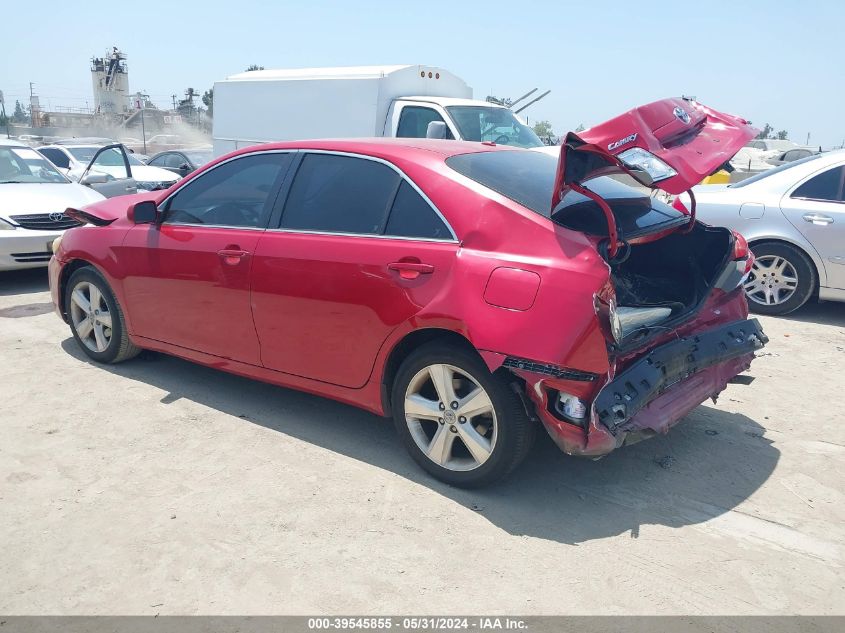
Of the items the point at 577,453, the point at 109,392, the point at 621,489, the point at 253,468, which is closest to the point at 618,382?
the point at 577,453

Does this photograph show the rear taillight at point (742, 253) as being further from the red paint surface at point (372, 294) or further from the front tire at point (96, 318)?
the front tire at point (96, 318)

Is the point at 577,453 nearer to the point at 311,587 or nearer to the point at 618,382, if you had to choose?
the point at 618,382

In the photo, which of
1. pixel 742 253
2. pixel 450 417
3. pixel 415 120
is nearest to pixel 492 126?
pixel 415 120

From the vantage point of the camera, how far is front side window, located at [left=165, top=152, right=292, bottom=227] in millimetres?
4430

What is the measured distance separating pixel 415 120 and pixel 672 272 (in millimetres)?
6532

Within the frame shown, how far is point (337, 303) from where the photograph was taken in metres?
3.92

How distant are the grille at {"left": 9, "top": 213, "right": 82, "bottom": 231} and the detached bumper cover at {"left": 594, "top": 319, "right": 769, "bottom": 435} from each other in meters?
6.92

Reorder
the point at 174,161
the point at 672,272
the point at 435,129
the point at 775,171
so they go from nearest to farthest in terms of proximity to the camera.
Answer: the point at 672,272, the point at 775,171, the point at 435,129, the point at 174,161

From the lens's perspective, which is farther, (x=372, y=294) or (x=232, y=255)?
(x=232, y=255)

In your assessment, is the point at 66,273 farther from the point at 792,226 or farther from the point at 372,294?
the point at 792,226

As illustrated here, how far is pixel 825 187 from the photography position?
685cm

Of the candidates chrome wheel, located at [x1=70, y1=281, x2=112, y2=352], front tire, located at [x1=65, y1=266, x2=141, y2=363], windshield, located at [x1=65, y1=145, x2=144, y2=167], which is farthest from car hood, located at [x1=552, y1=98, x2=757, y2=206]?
windshield, located at [x1=65, y1=145, x2=144, y2=167]

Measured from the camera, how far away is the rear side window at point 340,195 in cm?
393

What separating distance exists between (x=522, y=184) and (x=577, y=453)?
139cm
